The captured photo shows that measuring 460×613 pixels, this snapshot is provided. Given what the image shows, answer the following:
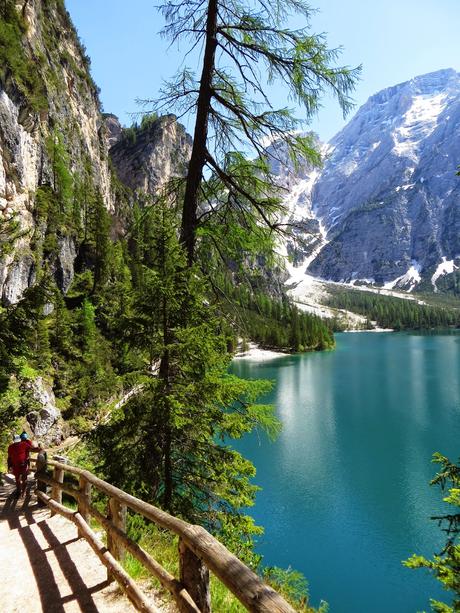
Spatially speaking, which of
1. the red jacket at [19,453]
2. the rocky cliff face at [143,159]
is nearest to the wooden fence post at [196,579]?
the red jacket at [19,453]

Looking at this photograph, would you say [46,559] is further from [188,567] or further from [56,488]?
[188,567]

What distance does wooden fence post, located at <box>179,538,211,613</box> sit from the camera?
3834 mm

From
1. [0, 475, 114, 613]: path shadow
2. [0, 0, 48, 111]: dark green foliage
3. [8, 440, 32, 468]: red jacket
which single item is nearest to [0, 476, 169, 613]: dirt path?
[0, 475, 114, 613]: path shadow

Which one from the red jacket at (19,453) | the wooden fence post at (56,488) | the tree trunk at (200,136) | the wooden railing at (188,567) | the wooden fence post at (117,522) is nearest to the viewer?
the wooden railing at (188,567)

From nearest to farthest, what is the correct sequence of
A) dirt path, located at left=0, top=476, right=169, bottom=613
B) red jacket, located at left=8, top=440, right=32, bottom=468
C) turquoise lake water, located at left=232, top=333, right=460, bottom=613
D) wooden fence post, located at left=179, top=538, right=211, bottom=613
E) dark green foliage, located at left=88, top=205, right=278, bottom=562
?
wooden fence post, located at left=179, top=538, right=211, bottom=613, dirt path, located at left=0, top=476, right=169, bottom=613, dark green foliage, located at left=88, top=205, right=278, bottom=562, red jacket, located at left=8, top=440, right=32, bottom=468, turquoise lake water, located at left=232, top=333, right=460, bottom=613

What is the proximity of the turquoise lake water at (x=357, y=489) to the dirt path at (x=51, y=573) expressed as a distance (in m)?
3.77

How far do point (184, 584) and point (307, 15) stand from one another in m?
8.17

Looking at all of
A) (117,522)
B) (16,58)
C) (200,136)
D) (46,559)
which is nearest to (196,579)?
(117,522)

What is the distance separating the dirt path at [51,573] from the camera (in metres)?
5.22

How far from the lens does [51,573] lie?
20.1 ft

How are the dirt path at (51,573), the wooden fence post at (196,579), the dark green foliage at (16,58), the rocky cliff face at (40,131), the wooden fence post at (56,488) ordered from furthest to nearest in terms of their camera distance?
the dark green foliage at (16,58)
the rocky cliff face at (40,131)
the wooden fence post at (56,488)
the dirt path at (51,573)
the wooden fence post at (196,579)

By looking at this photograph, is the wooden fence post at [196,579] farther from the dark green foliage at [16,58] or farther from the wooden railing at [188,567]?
the dark green foliage at [16,58]

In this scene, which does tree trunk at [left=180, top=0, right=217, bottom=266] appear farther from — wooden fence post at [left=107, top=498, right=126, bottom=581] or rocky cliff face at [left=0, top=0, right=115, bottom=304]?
rocky cliff face at [left=0, top=0, right=115, bottom=304]

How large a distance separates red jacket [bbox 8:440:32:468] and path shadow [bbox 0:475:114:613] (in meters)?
0.96
